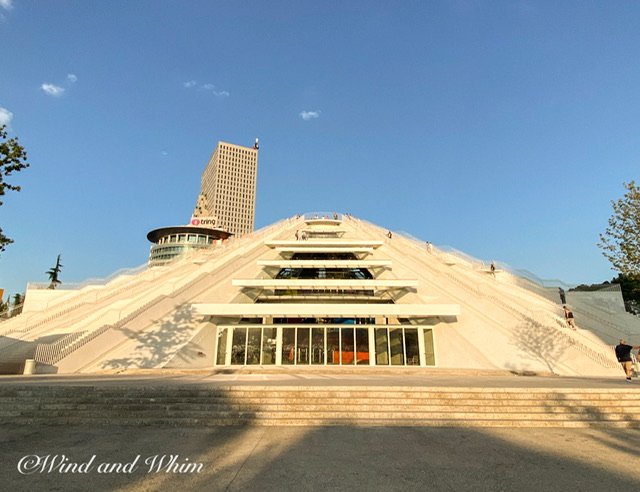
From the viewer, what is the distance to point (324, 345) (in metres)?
22.7

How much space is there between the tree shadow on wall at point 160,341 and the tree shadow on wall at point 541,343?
1973 cm

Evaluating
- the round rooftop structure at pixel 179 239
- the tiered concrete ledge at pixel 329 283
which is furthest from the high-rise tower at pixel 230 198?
the tiered concrete ledge at pixel 329 283

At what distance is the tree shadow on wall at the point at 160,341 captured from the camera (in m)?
19.1

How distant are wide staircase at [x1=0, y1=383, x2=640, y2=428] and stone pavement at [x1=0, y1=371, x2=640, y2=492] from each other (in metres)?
0.46

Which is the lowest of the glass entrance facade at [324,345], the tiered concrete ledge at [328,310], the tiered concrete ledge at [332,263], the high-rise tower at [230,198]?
the glass entrance facade at [324,345]

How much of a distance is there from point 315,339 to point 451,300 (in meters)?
10.0

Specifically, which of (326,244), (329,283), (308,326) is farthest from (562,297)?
(308,326)

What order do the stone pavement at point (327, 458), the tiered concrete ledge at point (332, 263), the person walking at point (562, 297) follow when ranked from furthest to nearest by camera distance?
the person walking at point (562, 297), the tiered concrete ledge at point (332, 263), the stone pavement at point (327, 458)

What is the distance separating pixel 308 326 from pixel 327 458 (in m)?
16.9

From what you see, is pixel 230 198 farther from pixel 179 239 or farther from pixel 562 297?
pixel 562 297

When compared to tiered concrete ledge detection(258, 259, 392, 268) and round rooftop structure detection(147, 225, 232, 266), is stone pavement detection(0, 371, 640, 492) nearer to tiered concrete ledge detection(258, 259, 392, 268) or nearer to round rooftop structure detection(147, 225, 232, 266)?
tiered concrete ledge detection(258, 259, 392, 268)

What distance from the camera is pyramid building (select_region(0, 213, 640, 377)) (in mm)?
19312

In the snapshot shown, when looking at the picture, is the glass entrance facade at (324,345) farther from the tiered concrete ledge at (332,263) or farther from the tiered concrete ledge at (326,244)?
the tiered concrete ledge at (326,244)

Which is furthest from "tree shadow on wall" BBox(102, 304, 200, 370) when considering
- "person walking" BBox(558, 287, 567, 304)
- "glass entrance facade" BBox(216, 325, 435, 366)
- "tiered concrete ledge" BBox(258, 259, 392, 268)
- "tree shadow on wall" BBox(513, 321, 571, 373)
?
"person walking" BBox(558, 287, 567, 304)
